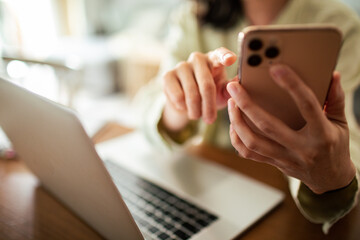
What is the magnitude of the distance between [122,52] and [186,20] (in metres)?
1.95

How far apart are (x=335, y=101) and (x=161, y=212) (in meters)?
0.29

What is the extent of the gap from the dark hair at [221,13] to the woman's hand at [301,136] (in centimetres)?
62

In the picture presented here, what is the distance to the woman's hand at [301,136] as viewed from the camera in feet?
0.82

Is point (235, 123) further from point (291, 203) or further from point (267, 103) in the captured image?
point (291, 203)

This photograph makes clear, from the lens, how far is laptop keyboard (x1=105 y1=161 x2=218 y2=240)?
15.5 inches

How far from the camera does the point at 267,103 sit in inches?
11.5

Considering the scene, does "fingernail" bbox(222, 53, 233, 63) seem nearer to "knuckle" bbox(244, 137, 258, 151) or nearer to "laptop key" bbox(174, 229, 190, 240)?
"knuckle" bbox(244, 137, 258, 151)

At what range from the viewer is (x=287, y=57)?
0.26 meters

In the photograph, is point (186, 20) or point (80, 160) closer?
point (80, 160)

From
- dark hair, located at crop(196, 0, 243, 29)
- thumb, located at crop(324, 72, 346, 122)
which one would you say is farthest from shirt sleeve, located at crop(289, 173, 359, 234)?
dark hair, located at crop(196, 0, 243, 29)

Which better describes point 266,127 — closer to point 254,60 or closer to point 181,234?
point 254,60

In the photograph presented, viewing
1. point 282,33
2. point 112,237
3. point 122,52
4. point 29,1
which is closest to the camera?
point 282,33

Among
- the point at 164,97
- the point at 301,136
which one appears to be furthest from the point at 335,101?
the point at 164,97

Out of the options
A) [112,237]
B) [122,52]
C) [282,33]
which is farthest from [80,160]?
[122,52]
